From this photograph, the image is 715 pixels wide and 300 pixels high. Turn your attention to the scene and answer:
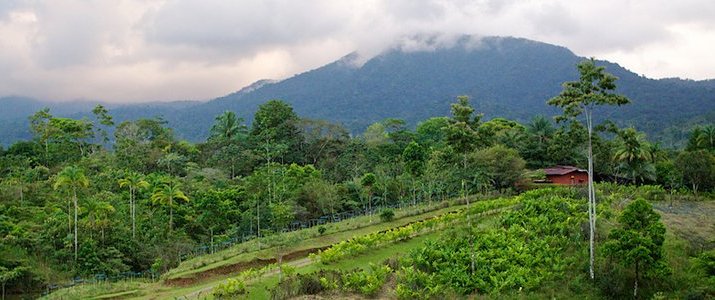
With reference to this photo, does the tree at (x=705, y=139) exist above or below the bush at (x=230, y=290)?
above

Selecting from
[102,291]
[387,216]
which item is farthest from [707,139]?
[102,291]

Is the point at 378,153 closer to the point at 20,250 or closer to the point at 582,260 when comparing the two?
the point at 20,250

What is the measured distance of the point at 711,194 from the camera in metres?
36.1

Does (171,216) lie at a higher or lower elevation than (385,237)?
lower

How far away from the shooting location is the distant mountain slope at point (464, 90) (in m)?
157

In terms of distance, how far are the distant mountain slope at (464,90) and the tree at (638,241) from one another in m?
130

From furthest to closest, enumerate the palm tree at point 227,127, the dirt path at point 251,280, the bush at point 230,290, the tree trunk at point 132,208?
the palm tree at point 227,127
the tree trunk at point 132,208
the dirt path at point 251,280
the bush at point 230,290

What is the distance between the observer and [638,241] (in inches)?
708

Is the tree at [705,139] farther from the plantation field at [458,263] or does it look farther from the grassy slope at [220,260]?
the grassy slope at [220,260]

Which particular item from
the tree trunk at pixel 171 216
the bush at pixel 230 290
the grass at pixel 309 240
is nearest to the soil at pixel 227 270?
the grass at pixel 309 240

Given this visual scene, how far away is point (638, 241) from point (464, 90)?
16484 cm

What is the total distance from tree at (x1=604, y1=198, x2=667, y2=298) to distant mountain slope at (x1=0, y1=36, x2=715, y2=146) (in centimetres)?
12963

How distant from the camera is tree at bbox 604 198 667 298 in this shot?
1794 cm

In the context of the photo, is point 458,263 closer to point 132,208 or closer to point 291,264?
point 291,264
